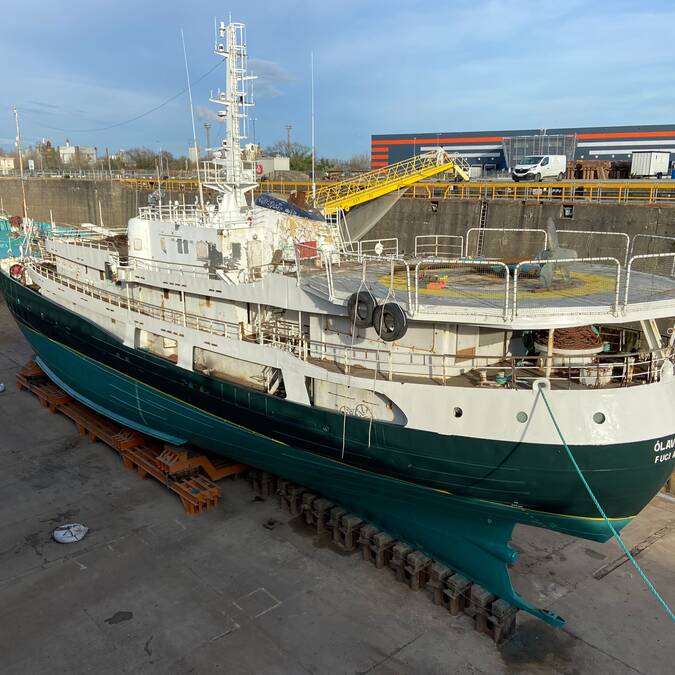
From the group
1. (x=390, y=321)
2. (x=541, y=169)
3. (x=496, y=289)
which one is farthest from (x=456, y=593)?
(x=541, y=169)

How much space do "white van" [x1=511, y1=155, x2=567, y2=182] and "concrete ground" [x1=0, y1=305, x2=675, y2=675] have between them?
24137mm

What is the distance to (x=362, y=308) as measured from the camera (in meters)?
9.16

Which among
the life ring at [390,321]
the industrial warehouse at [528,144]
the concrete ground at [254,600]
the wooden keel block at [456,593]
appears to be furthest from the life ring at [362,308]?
the industrial warehouse at [528,144]

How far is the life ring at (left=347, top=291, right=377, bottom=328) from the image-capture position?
909cm

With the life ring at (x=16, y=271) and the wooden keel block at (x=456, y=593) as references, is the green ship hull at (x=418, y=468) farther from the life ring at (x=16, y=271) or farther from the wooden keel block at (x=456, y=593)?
the life ring at (x=16, y=271)

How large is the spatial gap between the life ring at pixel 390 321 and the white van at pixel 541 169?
90.9ft

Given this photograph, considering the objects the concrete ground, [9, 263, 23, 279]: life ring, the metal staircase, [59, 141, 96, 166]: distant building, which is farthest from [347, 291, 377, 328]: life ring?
[59, 141, 96, 166]: distant building

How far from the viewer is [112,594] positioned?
33.0ft

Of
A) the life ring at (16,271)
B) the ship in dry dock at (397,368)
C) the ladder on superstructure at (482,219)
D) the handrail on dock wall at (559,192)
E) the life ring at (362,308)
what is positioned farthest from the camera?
the ladder on superstructure at (482,219)

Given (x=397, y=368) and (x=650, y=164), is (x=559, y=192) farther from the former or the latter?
(x=397, y=368)

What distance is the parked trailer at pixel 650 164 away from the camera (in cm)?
3497

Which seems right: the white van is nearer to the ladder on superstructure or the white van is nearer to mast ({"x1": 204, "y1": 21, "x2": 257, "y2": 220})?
the ladder on superstructure

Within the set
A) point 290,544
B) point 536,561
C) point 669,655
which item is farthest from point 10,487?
point 669,655

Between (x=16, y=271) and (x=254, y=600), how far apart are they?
16432mm
